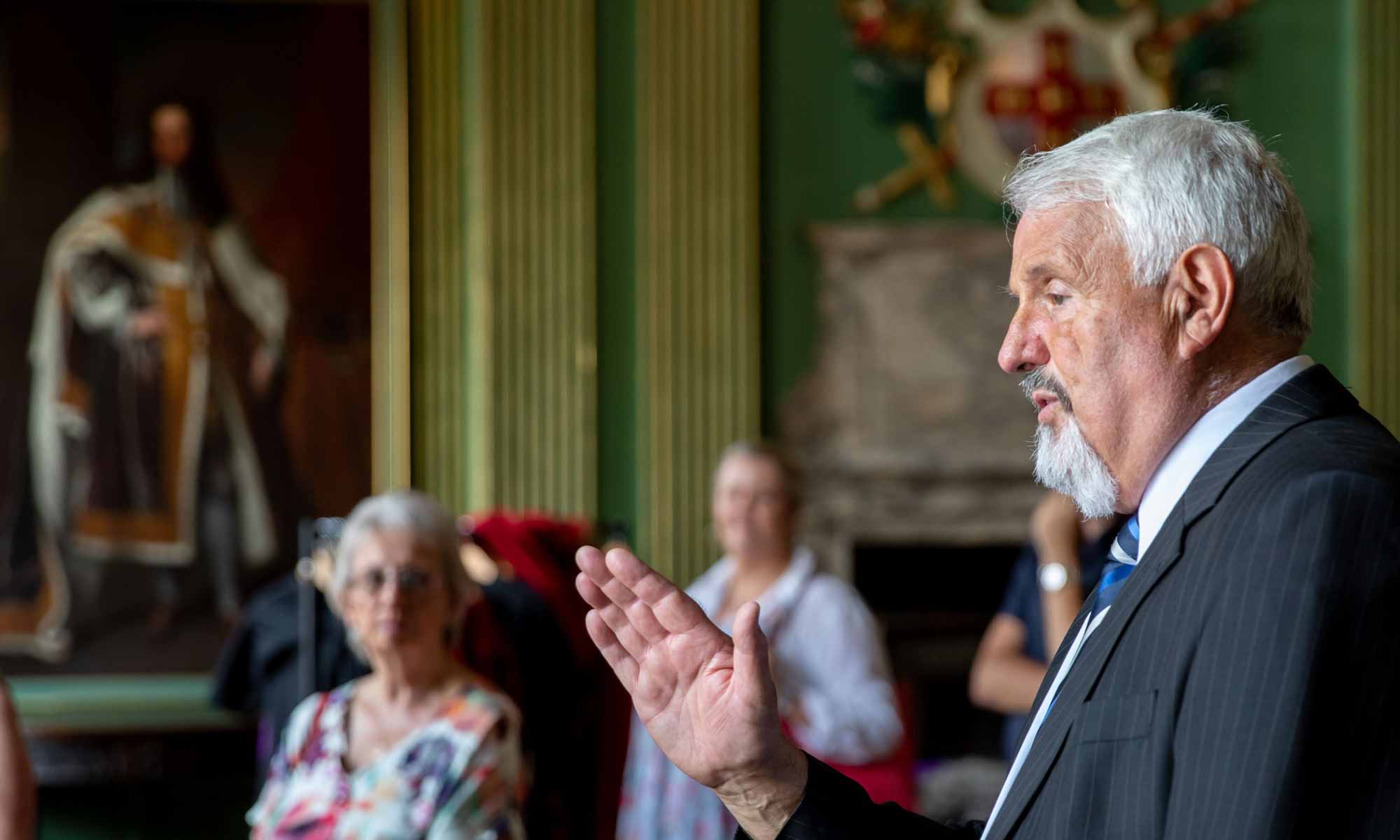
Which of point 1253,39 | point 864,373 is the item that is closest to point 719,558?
point 864,373

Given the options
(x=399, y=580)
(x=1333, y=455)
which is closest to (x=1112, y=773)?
(x=1333, y=455)

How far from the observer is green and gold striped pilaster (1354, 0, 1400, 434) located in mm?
8094

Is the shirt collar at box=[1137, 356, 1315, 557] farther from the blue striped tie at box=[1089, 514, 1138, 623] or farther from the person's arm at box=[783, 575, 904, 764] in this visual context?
the person's arm at box=[783, 575, 904, 764]

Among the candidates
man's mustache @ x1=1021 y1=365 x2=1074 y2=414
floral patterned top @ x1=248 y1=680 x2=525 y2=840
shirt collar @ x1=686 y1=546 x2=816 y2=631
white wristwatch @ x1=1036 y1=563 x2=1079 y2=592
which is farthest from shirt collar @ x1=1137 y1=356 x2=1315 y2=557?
shirt collar @ x1=686 y1=546 x2=816 y2=631

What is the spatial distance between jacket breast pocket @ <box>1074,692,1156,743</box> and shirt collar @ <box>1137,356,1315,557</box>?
0.57 feet

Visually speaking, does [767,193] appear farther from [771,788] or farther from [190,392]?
[771,788]

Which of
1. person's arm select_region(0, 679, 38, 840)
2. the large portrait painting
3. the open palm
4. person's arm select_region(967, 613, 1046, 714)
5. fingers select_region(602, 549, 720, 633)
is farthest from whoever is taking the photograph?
the large portrait painting

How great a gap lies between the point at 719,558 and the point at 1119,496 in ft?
19.7

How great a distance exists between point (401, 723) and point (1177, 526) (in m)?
2.39

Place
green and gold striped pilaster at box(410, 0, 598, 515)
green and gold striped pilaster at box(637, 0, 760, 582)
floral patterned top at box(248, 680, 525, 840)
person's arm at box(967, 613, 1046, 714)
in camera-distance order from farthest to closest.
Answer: green and gold striped pilaster at box(637, 0, 760, 582) → green and gold striped pilaster at box(410, 0, 598, 515) → person's arm at box(967, 613, 1046, 714) → floral patterned top at box(248, 680, 525, 840)

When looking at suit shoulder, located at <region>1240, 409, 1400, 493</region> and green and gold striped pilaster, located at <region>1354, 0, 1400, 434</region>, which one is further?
green and gold striped pilaster, located at <region>1354, 0, 1400, 434</region>

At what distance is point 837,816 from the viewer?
65.2 inches

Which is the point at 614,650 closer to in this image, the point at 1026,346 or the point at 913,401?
the point at 1026,346

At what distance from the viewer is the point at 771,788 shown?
165cm
